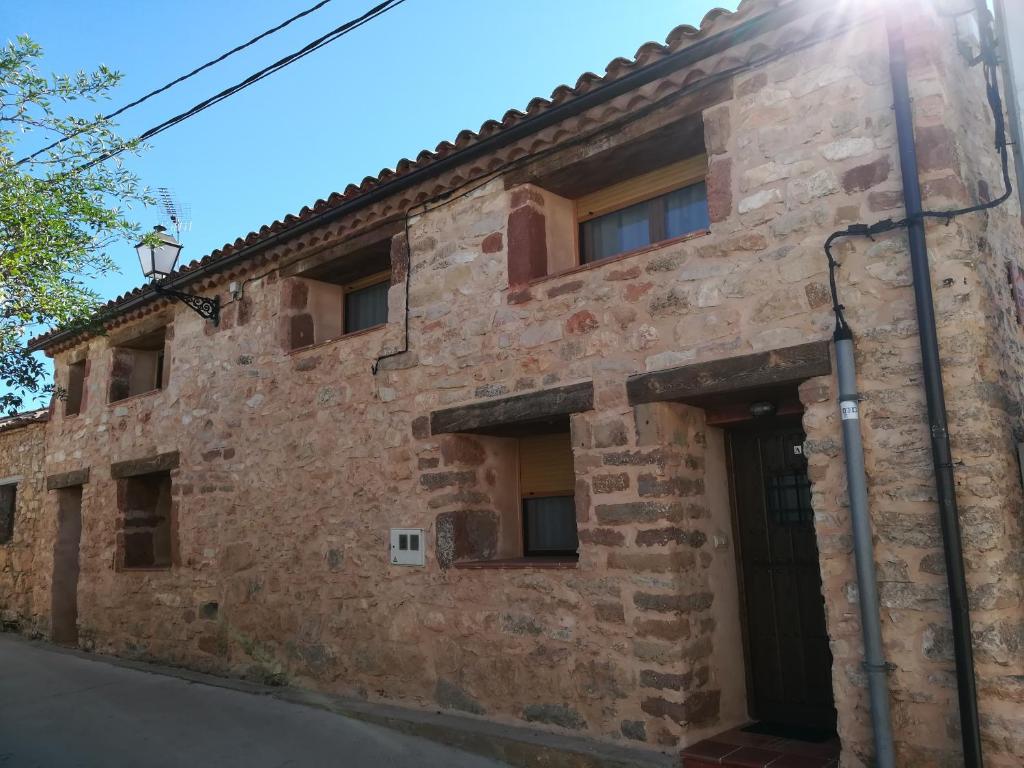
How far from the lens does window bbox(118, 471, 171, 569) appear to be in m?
9.29

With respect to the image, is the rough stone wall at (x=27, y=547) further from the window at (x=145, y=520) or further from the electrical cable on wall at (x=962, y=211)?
the electrical cable on wall at (x=962, y=211)

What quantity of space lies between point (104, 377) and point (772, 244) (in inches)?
328

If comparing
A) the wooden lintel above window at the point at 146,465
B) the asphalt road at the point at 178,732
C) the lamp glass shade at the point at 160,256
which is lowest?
the asphalt road at the point at 178,732

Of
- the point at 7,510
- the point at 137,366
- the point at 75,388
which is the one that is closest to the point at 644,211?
the point at 137,366

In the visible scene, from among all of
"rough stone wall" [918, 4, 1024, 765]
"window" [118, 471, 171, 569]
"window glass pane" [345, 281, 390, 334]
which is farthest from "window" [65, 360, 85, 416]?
"rough stone wall" [918, 4, 1024, 765]

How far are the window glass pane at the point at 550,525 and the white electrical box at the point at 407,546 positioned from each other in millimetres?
777

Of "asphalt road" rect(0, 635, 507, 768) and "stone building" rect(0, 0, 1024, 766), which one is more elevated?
"stone building" rect(0, 0, 1024, 766)

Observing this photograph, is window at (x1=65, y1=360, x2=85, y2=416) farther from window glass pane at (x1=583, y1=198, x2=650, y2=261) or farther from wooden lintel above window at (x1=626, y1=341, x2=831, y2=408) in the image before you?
wooden lintel above window at (x1=626, y1=341, x2=831, y2=408)

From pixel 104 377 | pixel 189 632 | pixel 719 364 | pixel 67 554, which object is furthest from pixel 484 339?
pixel 67 554

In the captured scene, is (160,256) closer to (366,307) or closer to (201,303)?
(201,303)

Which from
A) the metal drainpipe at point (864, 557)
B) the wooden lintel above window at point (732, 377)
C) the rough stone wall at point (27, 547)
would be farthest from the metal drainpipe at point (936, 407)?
the rough stone wall at point (27, 547)

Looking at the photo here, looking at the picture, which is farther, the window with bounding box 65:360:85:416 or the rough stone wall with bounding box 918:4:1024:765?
the window with bounding box 65:360:85:416

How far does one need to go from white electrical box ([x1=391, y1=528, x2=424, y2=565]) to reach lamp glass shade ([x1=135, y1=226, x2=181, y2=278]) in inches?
154

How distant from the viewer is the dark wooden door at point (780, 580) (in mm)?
4844
